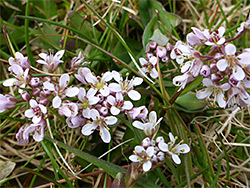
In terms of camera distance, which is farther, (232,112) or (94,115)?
(232,112)

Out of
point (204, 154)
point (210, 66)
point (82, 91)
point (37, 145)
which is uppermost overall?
point (210, 66)

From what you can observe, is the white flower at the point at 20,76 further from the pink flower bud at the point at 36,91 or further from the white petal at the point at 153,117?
the white petal at the point at 153,117

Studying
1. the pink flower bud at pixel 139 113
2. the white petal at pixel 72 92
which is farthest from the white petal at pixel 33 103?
the pink flower bud at pixel 139 113

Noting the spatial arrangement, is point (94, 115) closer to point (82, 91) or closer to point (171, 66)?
point (82, 91)

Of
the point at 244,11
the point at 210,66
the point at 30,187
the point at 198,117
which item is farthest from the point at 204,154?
the point at 244,11

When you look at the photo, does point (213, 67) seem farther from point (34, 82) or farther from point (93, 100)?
point (34, 82)

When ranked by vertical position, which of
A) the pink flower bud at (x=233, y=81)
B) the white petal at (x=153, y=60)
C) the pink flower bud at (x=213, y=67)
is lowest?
the white petal at (x=153, y=60)

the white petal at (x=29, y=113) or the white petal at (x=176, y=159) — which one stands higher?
the white petal at (x=29, y=113)
